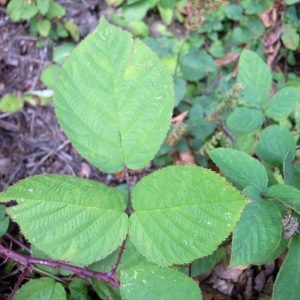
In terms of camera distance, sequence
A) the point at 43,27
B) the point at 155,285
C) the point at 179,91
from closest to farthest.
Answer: the point at 155,285
the point at 179,91
the point at 43,27

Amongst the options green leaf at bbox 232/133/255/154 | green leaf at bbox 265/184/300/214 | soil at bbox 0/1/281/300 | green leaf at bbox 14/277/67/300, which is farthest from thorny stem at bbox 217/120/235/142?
green leaf at bbox 14/277/67/300

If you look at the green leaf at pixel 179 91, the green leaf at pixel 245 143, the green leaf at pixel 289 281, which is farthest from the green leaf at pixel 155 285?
the green leaf at pixel 179 91

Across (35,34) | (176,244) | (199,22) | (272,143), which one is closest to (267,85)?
(272,143)

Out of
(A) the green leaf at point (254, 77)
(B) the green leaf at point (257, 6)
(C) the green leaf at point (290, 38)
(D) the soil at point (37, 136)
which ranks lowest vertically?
(D) the soil at point (37, 136)

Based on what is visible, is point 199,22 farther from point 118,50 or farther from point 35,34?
point 35,34

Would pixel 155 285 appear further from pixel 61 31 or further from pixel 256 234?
pixel 61 31

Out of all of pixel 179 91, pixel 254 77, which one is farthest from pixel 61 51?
pixel 254 77

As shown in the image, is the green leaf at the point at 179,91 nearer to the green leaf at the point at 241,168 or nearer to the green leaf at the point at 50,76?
the green leaf at the point at 50,76

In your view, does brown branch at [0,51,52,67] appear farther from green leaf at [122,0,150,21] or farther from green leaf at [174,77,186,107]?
green leaf at [174,77,186,107]
